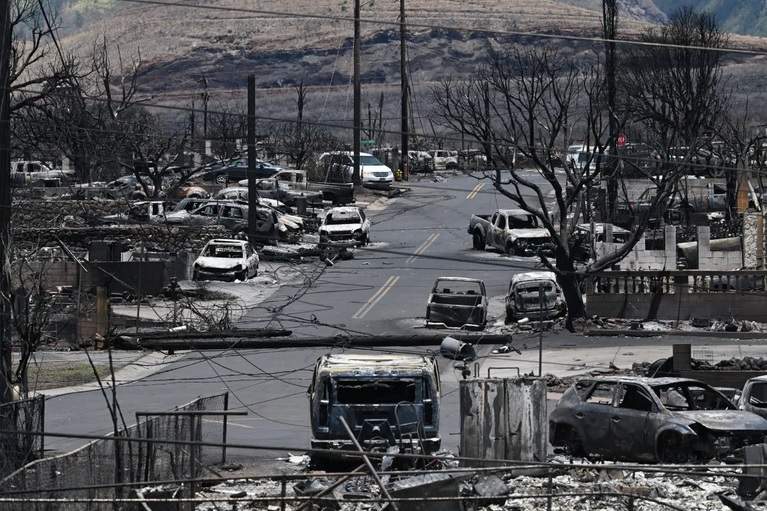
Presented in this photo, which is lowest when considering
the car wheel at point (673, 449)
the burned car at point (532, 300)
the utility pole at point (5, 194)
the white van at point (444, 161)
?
the burned car at point (532, 300)

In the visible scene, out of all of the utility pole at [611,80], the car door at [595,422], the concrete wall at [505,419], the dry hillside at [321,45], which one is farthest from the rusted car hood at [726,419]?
the dry hillside at [321,45]

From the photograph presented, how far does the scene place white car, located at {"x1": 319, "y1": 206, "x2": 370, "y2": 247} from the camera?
4919 cm

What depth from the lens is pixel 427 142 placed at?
106562 millimetres

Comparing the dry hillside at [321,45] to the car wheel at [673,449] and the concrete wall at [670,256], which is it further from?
the car wheel at [673,449]

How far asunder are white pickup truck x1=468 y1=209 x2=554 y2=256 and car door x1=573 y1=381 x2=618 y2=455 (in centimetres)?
2358

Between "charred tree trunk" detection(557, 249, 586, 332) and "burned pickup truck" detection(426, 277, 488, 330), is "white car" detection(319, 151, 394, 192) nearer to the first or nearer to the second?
"burned pickup truck" detection(426, 277, 488, 330)

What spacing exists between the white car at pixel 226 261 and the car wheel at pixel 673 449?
2462 centimetres

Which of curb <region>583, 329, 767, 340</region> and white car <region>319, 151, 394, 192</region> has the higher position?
white car <region>319, 151, 394, 192</region>

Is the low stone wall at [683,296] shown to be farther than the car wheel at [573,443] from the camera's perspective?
Yes

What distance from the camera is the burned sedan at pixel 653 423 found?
63.1 ft

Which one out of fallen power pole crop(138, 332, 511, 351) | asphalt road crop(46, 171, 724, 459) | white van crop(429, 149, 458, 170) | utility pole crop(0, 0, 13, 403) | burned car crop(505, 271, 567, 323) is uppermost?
utility pole crop(0, 0, 13, 403)

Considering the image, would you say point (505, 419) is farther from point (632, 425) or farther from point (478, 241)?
point (478, 241)

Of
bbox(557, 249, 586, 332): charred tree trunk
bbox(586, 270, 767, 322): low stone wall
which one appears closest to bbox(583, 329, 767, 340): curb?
bbox(557, 249, 586, 332): charred tree trunk

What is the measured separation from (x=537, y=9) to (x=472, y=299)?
499 feet
